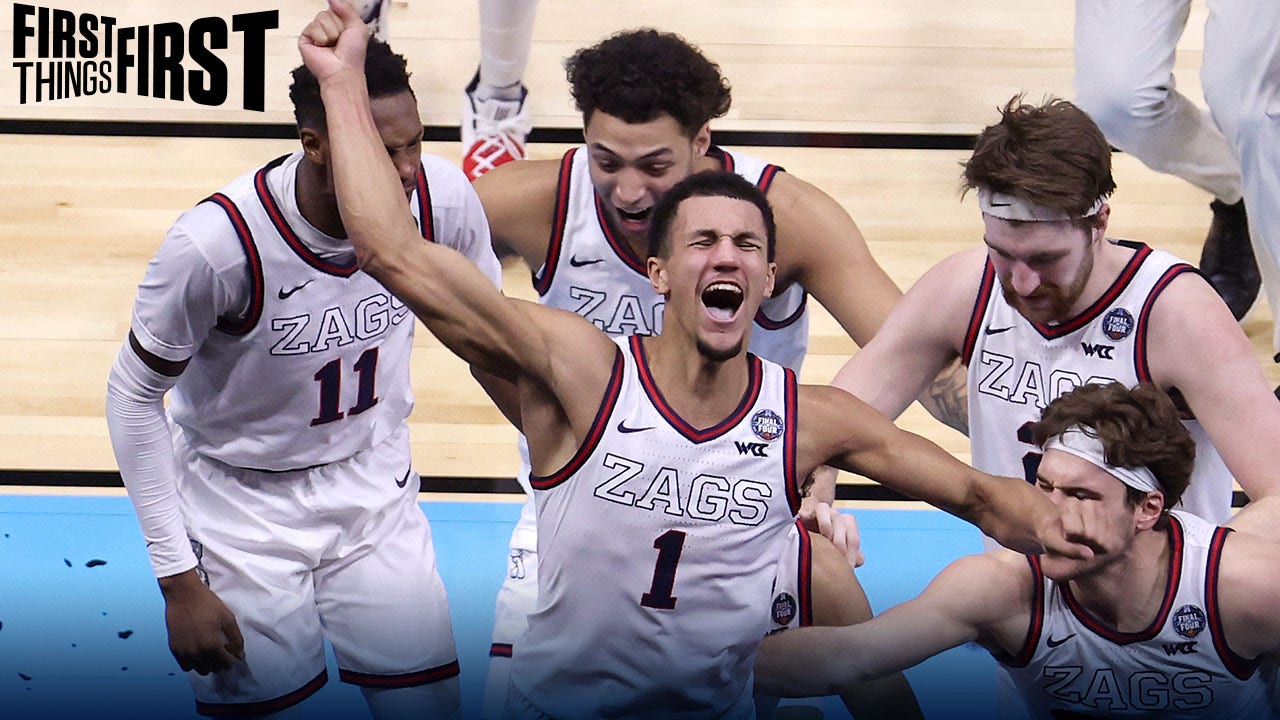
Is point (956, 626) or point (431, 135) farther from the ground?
point (431, 135)

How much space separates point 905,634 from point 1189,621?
1.78 feet

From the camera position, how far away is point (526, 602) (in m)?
3.70

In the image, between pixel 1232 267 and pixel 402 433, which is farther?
pixel 1232 267

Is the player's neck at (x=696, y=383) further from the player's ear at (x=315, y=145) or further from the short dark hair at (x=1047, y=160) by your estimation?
the player's ear at (x=315, y=145)

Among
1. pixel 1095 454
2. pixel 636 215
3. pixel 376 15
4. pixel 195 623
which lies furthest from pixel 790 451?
pixel 376 15

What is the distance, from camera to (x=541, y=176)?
12.2ft

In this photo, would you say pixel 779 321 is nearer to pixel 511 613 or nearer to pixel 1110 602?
pixel 511 613

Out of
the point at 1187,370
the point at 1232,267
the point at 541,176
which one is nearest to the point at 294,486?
the point at 541,176

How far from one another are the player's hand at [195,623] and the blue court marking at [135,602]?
0.41 metres

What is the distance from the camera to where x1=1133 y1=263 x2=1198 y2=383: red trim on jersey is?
10.3 feet

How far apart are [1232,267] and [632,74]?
2783 mm

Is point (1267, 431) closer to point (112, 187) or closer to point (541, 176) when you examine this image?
point (541, 176)

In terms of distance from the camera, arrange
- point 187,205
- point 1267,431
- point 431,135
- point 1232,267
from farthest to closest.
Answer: point 431,135
point 187,205
point 1232,267
point 1267,431

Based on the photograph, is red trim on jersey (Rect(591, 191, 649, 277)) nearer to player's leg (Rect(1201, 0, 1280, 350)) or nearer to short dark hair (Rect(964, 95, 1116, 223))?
short dark hair (Rect(964, 95, 1116, 223))
